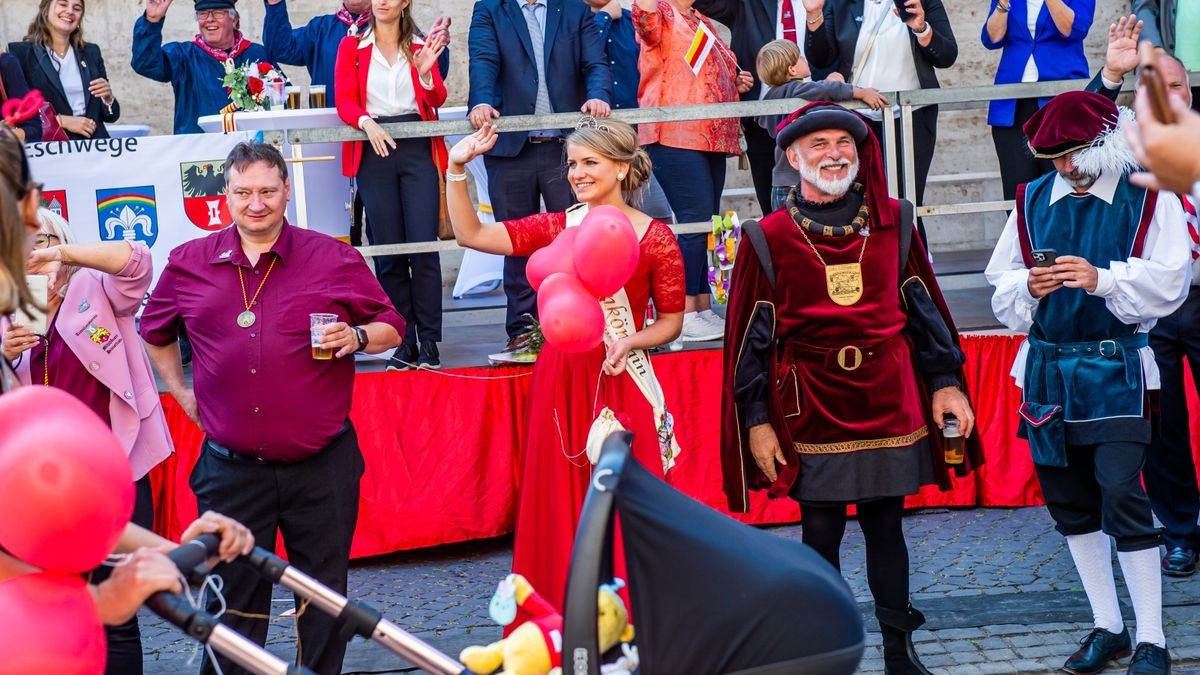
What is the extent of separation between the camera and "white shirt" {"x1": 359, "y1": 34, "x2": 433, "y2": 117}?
735 cm

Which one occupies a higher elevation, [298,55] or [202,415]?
[298,55]

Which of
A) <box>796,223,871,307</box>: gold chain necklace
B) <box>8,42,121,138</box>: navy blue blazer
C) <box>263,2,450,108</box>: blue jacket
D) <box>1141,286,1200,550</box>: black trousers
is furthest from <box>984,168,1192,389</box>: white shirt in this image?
<box>8,42,121,138</box>: navy blue blazer

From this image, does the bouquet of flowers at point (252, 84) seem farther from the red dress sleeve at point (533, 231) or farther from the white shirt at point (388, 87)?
the red dress sleeve at point (533, 231)

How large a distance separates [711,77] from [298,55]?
2.71 m

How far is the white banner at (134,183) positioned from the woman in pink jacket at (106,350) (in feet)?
7.03

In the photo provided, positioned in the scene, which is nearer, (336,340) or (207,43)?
(336,340)

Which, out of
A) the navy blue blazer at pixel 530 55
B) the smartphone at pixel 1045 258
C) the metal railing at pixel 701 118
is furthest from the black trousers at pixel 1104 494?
the navy blue blazer at pixel 530 55

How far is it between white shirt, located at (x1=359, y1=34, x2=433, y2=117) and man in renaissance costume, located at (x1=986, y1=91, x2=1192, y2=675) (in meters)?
3.36

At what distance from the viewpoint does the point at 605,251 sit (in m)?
4.59

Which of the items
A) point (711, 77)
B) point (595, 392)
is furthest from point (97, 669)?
point (711, 77)

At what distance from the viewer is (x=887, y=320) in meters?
5.08

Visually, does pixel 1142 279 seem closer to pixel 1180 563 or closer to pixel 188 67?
pixel 1180 563

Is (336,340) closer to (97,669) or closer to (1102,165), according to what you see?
(97,669)

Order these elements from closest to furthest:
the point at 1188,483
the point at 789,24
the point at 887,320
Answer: the point at 887,320, the point at 1188,483, the point at 789,24
